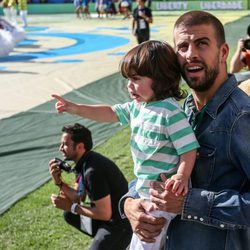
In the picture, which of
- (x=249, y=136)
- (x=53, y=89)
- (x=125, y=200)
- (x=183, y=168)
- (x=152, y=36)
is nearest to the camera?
(x=249, y=136)

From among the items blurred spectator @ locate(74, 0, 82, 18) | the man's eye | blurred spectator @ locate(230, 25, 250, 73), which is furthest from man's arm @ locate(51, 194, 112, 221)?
blurred spectator @ locate(74, 0, 82, 18)

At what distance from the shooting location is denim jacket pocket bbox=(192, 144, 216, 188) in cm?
204

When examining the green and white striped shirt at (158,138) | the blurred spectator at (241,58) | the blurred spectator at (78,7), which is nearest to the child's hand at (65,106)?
the green and white striped shirt at (158,138)

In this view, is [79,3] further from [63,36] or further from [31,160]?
[31,160]

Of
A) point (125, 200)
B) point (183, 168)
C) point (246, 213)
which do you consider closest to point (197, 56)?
point (183, 168)

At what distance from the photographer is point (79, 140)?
13.9ft

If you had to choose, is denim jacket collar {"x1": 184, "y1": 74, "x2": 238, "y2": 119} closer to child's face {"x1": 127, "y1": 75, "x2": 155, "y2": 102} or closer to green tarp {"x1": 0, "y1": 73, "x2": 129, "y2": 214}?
child's face {"x1": 127, "y1": 75, "x2": 155, "y2": 102}

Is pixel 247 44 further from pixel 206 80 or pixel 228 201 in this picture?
pixel 228 201

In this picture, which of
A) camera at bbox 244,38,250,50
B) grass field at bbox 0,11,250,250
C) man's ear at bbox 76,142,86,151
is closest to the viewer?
man's ear at bbox 76,142,86,151

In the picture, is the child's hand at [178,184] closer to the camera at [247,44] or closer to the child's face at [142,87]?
the child's face at [142,87]

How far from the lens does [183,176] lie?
2094 millimetres

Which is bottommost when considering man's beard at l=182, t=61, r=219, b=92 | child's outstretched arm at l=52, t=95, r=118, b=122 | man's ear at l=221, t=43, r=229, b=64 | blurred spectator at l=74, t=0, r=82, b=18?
blurred spectator at l=74, t=0, r=82, b=18

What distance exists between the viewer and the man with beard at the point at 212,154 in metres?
1.98

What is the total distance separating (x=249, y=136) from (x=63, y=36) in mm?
22908
